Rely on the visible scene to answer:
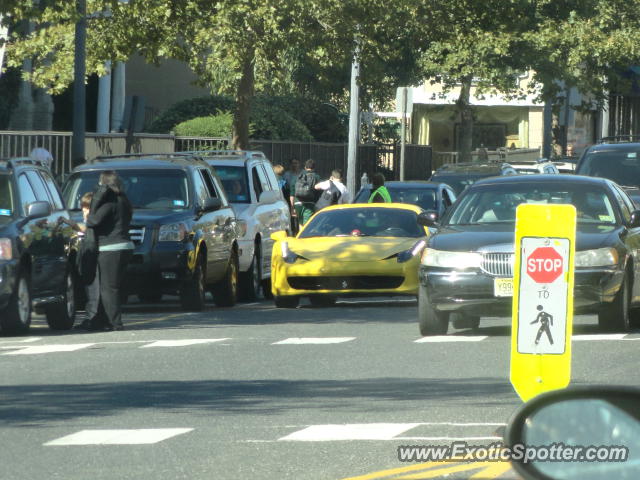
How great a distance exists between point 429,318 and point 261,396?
459 cm

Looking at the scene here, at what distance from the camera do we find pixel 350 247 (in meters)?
19.1

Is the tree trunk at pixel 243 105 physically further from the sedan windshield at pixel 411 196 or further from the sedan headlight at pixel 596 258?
the sedan headlight at pixel 596 258

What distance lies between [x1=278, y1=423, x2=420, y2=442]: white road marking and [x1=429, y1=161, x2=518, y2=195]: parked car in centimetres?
2213

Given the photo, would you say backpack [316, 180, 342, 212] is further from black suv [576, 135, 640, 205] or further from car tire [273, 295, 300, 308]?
car tire [273, 295, 300, 308]

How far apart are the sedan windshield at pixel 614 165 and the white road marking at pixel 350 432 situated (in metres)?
15.2

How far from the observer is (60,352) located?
13805 millimetres

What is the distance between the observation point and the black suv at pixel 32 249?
15242 millimetres

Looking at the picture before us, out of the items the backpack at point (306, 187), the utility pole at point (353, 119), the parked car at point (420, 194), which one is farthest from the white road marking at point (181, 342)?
the utility pole at point (353, 119)

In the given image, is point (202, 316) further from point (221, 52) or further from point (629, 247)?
point (221, 52)

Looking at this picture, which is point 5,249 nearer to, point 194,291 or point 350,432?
point 194,291

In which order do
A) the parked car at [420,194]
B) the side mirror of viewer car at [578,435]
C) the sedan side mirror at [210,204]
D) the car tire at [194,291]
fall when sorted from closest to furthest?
1. the side mirror of viewer car at [578,435]
2. the car tire at [194,291]
3. the sedan side mirror at [210,204]
4. the parked car at [420,194]

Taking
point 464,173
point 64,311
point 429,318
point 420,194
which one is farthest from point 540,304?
point 464,173

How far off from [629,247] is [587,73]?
32456mm

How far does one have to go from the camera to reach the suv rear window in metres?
23.6
